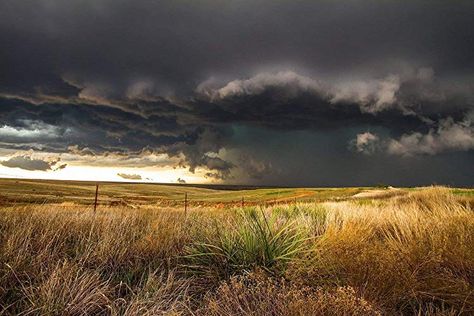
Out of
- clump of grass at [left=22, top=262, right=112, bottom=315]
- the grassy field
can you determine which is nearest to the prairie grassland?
clump of grass at [left=22, top=262, right=112, bottom=315]

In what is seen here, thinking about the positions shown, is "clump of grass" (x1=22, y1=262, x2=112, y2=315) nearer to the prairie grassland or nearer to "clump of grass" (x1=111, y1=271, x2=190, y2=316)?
the prairie grassland

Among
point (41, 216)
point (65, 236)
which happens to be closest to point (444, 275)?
point (65, 236)

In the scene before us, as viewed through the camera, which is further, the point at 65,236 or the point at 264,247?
the point at 65,236

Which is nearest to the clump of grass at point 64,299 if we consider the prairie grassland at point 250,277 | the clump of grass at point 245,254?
the prairie grassland at point 250,277

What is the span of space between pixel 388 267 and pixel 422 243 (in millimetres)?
1436

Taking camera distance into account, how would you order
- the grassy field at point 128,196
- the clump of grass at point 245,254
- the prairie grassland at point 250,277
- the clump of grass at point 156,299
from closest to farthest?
the prairie grassland at point 250,277, the clump of grass at point 156,299, the clump of grass at point 245,254, the grassy field at point 128,196

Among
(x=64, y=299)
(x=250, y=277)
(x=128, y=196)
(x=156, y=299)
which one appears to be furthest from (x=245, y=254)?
(x=128, y=196)

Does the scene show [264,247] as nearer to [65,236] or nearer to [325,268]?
[325,268]

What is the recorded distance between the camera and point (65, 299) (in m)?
4.62

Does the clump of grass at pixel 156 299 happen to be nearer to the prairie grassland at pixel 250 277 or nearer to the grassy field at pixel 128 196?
the prairie grassland at pixel 250 277

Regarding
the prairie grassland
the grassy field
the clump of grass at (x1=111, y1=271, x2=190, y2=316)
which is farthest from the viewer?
the grassy field

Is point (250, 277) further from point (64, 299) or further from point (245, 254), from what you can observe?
point (64, 299)

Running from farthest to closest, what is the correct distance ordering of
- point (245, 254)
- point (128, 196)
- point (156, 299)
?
point (128, 196)
point (245, 254)
point (156, 299)

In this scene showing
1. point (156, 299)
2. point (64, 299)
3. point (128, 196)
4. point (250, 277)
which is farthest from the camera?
point (128, 196)
